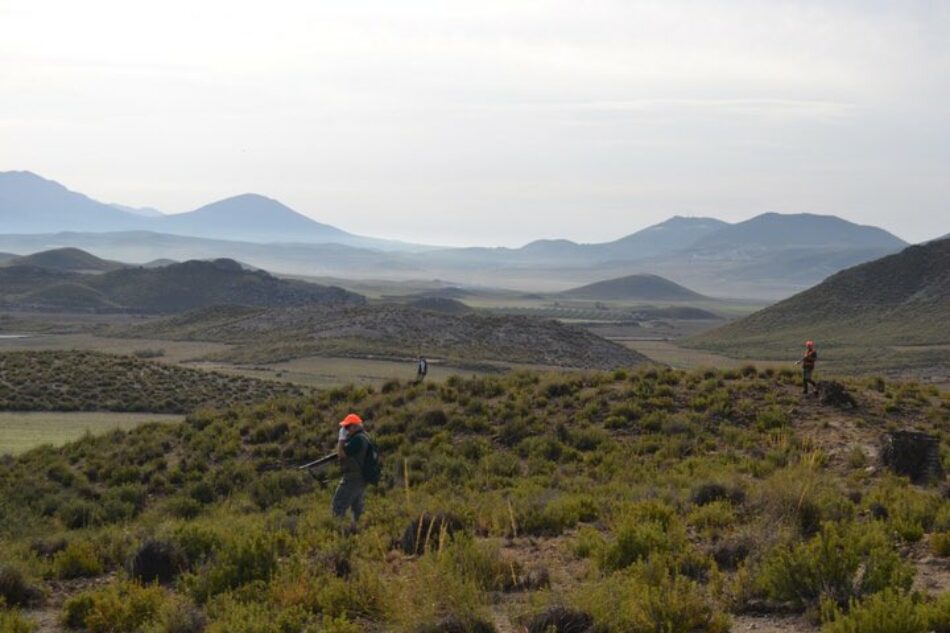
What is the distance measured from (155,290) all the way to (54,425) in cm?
12148

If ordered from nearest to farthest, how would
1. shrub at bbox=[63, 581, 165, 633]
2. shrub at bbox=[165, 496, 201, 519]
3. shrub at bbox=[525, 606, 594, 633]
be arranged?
shrub at bbox=[525, 606, 594, 633], shrub at bbox=[63, 581, 165, 633], shrub at bbox=[165, 496, 201, 519]

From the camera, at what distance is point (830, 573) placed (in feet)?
27.4

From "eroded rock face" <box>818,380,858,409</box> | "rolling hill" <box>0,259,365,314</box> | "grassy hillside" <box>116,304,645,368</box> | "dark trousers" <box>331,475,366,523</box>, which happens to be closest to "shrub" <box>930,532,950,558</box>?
"dark trousers" <box>331,475,366,523</box>

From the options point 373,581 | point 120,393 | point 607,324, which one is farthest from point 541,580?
point 607,324

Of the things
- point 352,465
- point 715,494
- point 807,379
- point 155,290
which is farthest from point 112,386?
point 155,290

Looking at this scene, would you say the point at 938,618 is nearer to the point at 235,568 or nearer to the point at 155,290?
the point at 235,568

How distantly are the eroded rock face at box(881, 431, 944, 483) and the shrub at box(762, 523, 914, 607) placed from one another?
7.67 meters

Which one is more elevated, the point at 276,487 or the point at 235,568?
the point at 235,568

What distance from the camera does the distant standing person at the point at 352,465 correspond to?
42.3ft

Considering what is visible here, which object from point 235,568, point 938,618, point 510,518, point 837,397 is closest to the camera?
point 938,618

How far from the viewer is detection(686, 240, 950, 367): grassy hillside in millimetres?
90625

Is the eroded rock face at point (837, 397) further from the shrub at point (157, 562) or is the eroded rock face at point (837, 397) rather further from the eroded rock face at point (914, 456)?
the shrub at point (157, 562)

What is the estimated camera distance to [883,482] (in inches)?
579

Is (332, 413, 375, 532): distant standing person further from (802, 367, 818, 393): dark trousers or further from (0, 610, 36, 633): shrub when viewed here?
(802, 367, 818, 393): dark trousers
